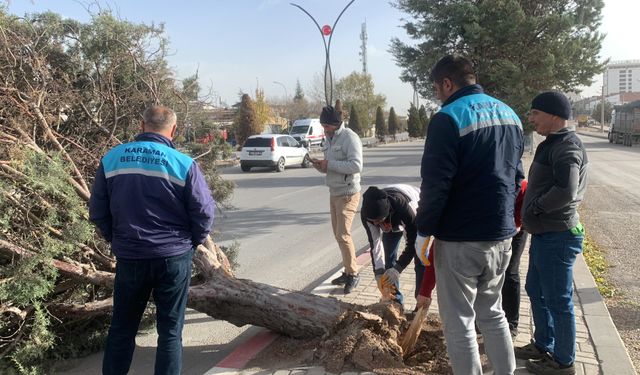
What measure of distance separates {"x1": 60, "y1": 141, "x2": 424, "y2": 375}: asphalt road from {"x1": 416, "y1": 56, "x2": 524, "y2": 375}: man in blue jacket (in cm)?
204

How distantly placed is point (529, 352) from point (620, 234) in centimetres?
547

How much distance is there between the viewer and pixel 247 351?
3.70 m

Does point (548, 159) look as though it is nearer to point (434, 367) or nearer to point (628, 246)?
point (434, 367)

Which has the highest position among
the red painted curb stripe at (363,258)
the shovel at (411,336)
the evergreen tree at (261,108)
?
the evergreen tree at (261,108)

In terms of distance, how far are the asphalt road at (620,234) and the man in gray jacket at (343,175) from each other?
2425mm

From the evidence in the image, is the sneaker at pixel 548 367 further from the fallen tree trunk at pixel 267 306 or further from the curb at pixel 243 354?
the curb at pixel 243 354

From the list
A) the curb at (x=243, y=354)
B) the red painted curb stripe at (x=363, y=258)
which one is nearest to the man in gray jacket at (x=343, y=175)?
the red painted curb stripe at (x=363, y=258)

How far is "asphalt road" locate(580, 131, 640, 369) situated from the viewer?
420 cm

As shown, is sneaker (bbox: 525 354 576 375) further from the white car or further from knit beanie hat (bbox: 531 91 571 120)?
the white car

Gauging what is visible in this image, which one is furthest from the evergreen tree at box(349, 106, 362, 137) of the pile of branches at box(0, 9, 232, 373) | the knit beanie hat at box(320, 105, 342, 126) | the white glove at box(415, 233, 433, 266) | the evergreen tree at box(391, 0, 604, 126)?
the white glove at box(415, 233, 433, 266)

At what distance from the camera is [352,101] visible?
200ft

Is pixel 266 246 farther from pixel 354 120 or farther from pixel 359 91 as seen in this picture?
pixel 359 91

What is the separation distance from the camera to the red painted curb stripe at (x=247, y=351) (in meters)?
3.51

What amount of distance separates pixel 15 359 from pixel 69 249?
2.49 feet
